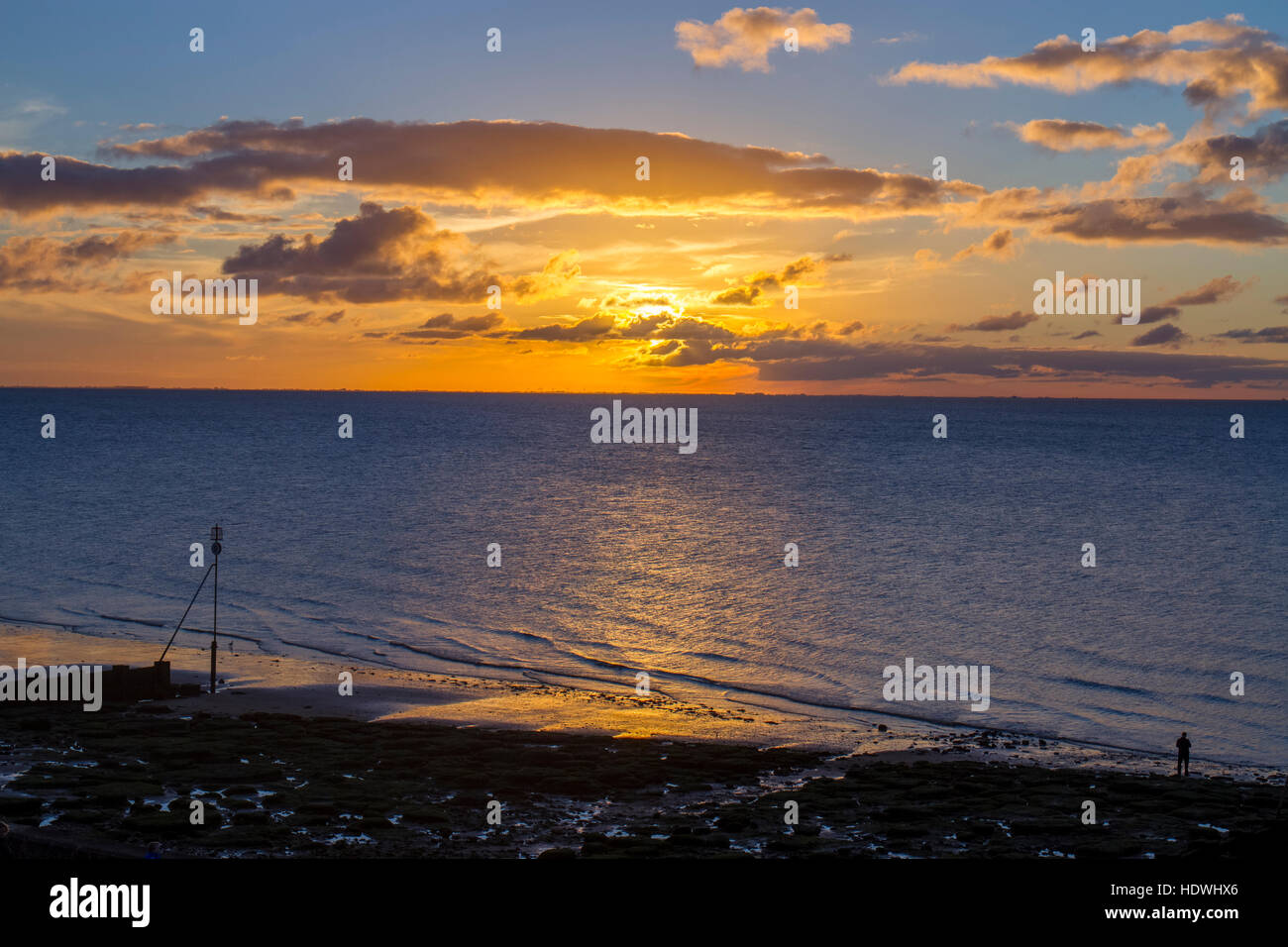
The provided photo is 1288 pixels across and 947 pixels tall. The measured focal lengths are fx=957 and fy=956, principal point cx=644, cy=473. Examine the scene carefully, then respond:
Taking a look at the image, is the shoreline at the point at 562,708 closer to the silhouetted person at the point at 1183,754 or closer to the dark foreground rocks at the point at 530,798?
the silhouetted person at the point at 1183,754

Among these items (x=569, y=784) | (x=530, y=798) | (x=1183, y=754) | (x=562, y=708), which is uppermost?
(x=530, y=798)

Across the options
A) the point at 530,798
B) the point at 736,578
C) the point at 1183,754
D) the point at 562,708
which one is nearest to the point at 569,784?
the point at 530,798

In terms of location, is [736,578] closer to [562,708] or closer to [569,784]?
[562,708]

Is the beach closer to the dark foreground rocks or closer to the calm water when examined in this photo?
the dark foreground rocks

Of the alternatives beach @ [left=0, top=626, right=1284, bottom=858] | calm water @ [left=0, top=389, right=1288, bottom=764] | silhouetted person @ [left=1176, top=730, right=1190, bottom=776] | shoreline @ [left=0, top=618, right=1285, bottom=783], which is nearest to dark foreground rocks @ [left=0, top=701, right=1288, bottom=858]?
beach @ [left=0, top=626, right=1284, bottom=858]
